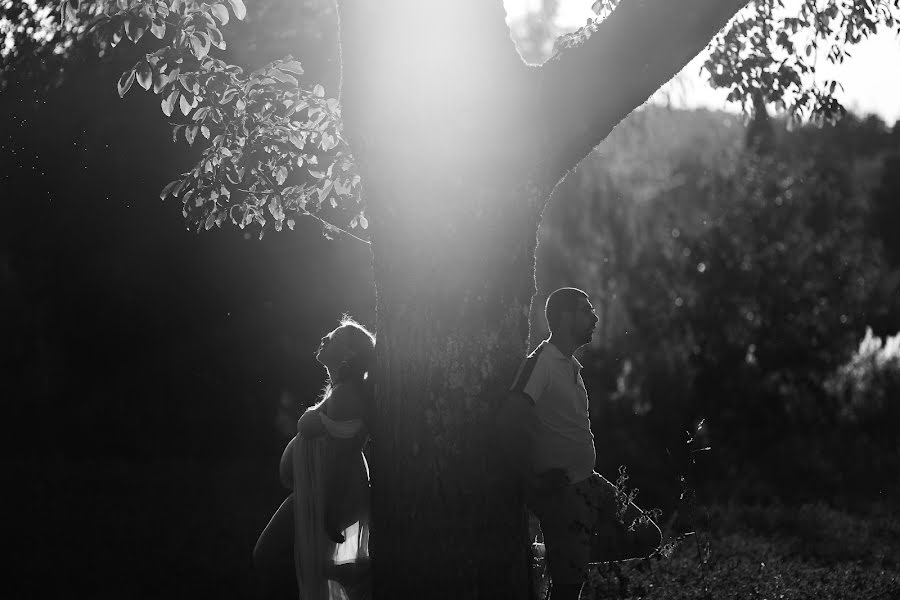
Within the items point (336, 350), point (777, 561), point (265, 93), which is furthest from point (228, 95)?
point (777, 561)

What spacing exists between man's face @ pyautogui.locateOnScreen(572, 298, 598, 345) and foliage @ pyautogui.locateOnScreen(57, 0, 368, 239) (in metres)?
2.38

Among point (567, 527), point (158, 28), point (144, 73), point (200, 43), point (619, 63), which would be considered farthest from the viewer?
point (144, 73)

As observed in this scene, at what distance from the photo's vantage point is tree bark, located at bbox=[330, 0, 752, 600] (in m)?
5.33

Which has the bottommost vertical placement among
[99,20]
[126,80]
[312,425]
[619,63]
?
[312,425]

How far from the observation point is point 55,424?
2195cm

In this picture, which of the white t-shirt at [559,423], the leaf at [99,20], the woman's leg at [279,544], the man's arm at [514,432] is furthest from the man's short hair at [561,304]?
the leaf at [99,20]

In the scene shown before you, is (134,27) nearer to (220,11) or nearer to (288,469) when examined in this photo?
(220,11)

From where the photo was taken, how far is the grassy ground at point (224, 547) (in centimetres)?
909

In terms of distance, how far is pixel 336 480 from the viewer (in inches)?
247

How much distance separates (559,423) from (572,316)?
574 millimetres

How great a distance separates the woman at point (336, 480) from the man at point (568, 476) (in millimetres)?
912

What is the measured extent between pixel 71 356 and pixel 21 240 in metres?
2.62

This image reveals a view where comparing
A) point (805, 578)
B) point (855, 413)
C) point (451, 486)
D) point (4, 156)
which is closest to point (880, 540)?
point (805, 578)

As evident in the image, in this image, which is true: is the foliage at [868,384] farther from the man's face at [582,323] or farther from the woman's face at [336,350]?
the woman's face at [336,350]
